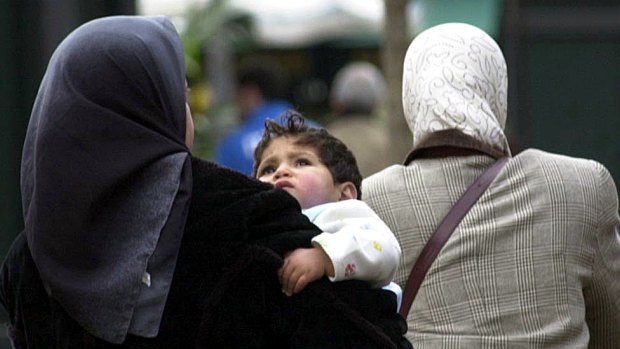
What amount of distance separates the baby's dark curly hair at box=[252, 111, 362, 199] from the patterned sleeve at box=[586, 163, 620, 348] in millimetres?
965

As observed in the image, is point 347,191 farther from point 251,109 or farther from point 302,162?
point 251,109

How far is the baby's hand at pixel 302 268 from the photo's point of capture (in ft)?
9.82

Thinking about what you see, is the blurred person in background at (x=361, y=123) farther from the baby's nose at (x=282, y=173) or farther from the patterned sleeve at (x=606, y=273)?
the baby's nose at (x=282, y=173)

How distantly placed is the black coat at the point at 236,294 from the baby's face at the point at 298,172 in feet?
1.25

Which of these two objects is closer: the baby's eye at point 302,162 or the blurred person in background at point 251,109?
the baby's eye at point 302,162

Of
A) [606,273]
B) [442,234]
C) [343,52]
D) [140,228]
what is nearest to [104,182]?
[140,228]

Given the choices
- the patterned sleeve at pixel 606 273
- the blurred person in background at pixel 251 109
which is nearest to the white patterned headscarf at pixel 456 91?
the patterned sleeve at pixel 606 273

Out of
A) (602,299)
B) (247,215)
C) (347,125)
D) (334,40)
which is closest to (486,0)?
(347,125)

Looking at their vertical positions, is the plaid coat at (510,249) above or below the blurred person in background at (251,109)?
above

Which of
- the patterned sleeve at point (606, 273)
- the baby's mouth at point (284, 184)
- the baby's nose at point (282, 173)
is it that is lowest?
the patterned sleeve at point (606, 273)

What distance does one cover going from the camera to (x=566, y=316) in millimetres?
4191

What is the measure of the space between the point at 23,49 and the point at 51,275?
5145 millimetres

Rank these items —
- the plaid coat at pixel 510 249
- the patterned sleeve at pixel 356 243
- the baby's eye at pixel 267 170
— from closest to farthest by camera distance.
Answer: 1. the patterned sleeve at pixel 356 243
2. the baby's eye at pixel 267 170
3. the plaid coat at pixel 510 249

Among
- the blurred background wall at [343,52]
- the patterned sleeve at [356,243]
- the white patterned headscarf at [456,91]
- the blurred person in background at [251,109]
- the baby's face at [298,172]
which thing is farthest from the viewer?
the blurred person in background at [251,109]
